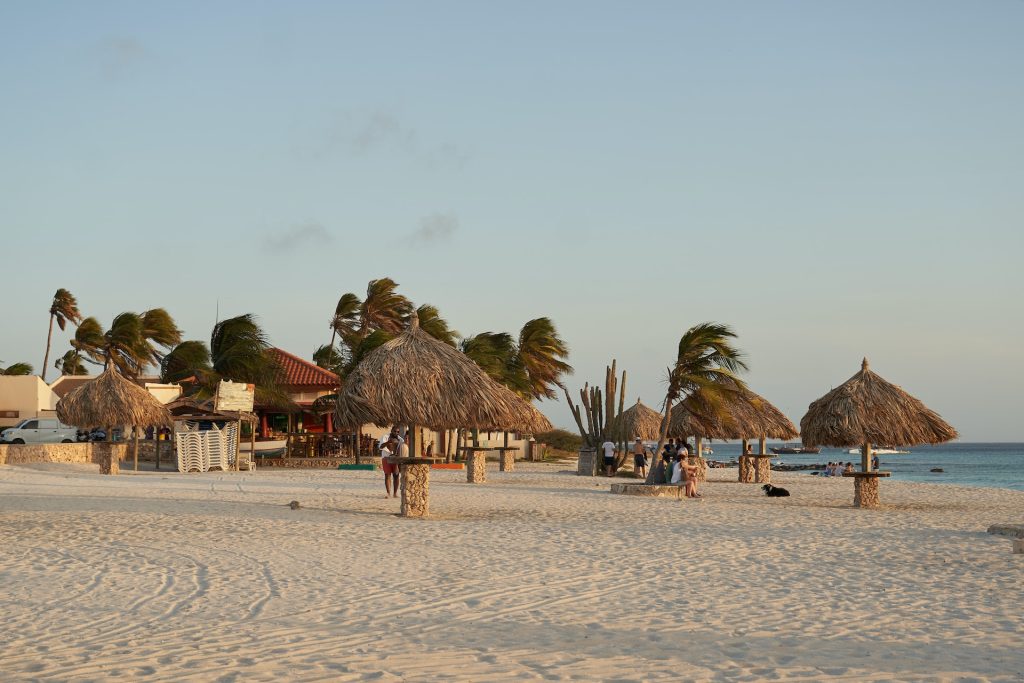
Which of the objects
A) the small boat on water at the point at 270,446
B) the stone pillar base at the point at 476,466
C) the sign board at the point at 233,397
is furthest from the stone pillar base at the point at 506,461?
the small boat on water at the point at 270,446

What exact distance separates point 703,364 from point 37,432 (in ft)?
79.1

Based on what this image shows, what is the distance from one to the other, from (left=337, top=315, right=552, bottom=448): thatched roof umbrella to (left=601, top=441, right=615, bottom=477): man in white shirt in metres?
13.6

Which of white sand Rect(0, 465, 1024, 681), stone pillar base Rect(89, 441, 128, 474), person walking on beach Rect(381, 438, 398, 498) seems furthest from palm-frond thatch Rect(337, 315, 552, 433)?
stone pillar base Rect(89, 441, 128, 474)

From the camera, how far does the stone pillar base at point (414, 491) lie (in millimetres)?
15234

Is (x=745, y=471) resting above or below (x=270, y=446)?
below

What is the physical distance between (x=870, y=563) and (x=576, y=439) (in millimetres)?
50832

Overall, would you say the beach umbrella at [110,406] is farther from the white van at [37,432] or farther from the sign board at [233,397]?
the white van at [37,432]

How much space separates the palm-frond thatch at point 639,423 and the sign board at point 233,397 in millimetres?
11510

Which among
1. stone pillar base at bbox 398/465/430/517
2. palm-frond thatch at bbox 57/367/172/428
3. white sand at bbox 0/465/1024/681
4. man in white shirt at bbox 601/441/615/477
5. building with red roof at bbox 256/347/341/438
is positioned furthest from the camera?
building with red roof at bbox 256/347/341/438

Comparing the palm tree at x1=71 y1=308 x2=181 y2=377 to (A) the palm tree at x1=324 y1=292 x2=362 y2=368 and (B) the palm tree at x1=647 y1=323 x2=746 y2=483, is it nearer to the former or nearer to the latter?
(A) the palm tree at x1=324 y1=292 x2=362 y2=368

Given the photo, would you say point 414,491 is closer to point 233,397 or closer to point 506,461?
point 233,397

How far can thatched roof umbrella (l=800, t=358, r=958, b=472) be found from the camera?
18.7m

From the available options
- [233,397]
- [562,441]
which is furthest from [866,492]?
[562,441]

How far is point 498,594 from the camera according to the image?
28.4 ft
